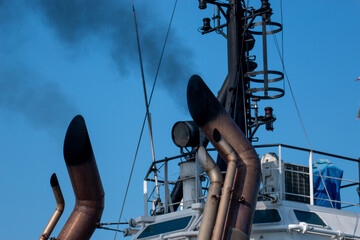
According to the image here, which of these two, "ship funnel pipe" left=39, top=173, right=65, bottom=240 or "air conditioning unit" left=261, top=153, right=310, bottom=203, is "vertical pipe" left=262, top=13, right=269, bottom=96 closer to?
"air conditioning unit" left=261, top=153, right=310, bottom=203

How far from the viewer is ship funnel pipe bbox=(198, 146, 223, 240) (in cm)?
1772

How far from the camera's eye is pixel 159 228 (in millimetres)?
21500

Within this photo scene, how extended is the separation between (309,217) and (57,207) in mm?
7181

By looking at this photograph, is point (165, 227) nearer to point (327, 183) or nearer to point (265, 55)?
point (327, 183)

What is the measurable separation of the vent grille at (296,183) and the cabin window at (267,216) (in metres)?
1.21

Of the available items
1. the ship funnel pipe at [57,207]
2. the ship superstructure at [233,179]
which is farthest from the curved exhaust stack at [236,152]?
the ship funnel pipe at [57,207]

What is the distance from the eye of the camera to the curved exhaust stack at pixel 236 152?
18.0 m

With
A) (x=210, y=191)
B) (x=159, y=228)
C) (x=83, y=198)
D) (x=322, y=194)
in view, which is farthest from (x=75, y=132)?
(x=322, y=194)

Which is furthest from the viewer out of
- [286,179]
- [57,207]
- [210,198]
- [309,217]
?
[57,207]

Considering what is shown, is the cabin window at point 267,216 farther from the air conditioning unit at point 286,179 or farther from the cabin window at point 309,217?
the air conditioning unit at point 286,179

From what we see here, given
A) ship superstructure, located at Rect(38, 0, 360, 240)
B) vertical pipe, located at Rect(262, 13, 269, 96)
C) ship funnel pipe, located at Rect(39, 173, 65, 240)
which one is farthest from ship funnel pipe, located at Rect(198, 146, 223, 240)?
ship funnel pipe, located at Rect(39, 173, 65, 240)

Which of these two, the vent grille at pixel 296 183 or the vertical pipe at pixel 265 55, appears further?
the vertical pipe at pixel 265 55

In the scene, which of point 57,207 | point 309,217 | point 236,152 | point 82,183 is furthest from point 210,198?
point 57,207

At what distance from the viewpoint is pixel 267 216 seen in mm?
19891
